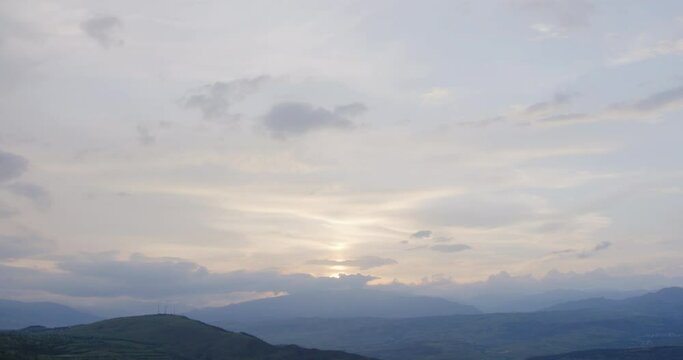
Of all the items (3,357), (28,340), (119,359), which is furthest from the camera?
(28,340)

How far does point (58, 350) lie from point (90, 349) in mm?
10792

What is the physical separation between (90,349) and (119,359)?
74.2 feet

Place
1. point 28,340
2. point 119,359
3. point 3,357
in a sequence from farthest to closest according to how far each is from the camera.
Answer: point 28,340, point 119,359, point 3,357

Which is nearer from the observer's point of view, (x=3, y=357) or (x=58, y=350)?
(x=3, y=357)

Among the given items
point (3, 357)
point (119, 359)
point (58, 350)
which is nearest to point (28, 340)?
point (58, 350)

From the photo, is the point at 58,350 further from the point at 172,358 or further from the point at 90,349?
the point at 172,358

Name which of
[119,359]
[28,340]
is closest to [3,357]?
[119,359]

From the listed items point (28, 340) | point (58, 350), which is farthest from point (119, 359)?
point (28, 340)

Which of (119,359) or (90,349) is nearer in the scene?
(119,359)

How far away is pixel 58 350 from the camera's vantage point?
7244 inches

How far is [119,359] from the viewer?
176m

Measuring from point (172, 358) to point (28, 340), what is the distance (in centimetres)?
4034

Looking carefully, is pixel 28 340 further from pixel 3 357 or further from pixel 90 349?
pixel 3 357

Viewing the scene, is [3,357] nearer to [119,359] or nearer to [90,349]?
[119,359]
